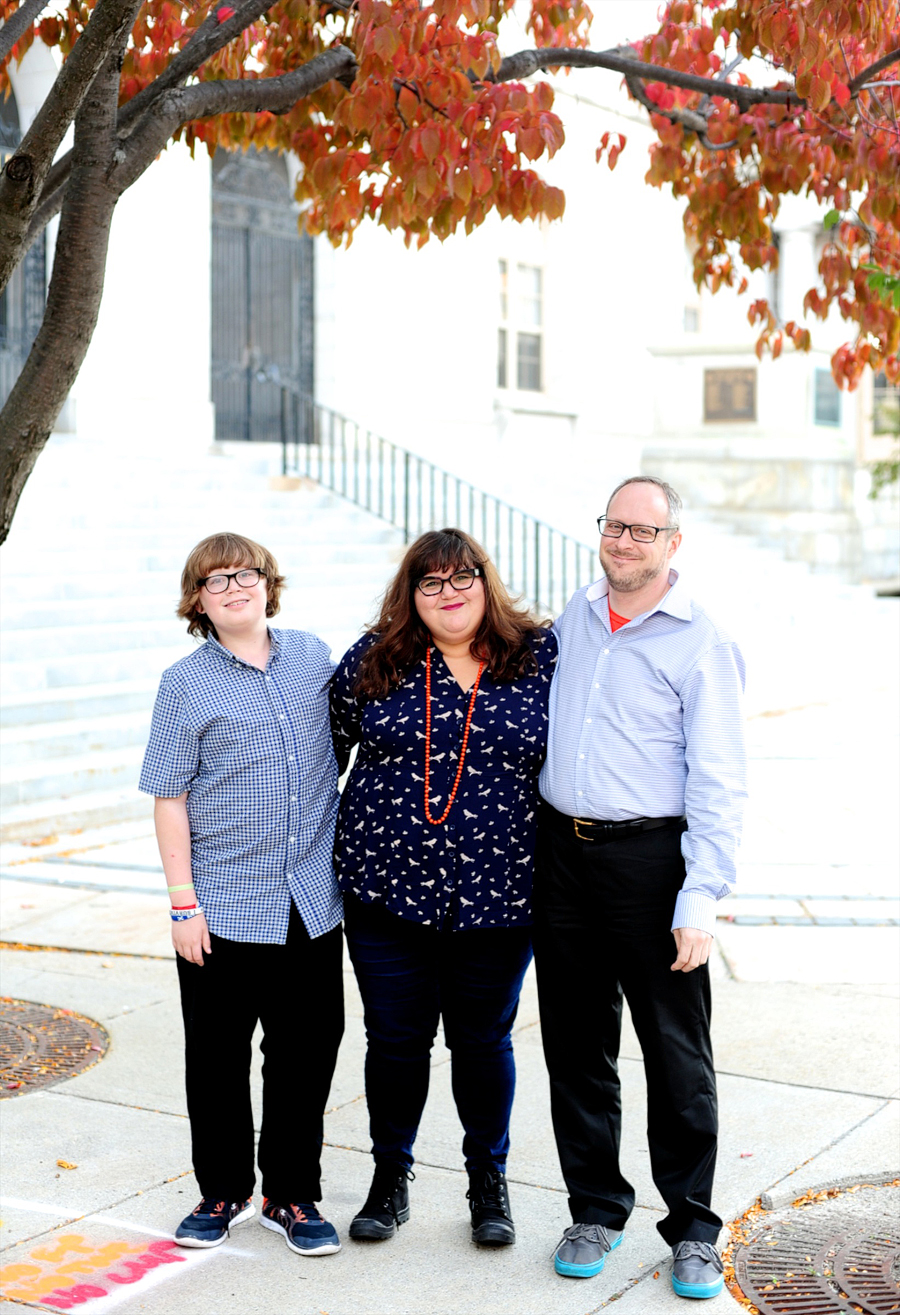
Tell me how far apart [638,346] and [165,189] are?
1061cm

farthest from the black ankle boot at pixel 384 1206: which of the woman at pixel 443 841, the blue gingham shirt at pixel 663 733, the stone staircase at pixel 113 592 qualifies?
the stone staircase at pixel 113 592

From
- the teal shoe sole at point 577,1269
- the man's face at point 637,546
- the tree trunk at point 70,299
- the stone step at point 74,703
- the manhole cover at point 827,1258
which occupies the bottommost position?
the manhole cover at point 827,1258

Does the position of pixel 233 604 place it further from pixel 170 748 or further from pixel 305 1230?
pixel 305 1230

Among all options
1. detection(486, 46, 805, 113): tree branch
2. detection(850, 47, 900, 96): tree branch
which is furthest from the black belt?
detection(850, 47, 900, 96): tree branch

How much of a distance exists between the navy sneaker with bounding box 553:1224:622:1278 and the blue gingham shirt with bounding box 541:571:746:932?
83 centimetres

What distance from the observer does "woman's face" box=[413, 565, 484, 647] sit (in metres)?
3.65

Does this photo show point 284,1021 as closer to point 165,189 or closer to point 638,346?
point 165,189

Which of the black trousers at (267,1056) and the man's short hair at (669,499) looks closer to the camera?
the man's short hair at (669,499)

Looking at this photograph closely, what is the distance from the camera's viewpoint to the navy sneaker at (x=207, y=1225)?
375cm

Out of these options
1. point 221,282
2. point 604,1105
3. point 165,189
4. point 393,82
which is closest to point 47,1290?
point 604,1105

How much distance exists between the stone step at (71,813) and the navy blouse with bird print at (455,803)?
5.24 meters

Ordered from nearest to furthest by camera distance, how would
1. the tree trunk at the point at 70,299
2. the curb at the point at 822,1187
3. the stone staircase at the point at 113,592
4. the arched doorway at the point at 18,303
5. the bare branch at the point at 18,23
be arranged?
1. the curb at the point at 822,1187
2. the tree trunk at the point at 70,299
3. the bare branch at the point at 18,23
4. the stone staircase at the point at 113,592
5. the arched doorway at the point at 18,303

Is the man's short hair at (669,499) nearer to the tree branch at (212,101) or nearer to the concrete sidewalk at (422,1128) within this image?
the concrete sidewalk at (422,1128)

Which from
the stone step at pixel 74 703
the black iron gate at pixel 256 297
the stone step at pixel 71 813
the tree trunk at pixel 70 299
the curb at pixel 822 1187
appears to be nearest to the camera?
the curb at pixel 822 1187
